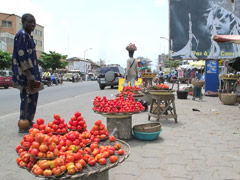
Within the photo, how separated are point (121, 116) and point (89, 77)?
190 ft

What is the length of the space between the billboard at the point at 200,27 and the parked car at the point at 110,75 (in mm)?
4506

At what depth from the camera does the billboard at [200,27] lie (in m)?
16.7

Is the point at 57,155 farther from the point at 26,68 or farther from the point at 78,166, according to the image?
the point at 26,68

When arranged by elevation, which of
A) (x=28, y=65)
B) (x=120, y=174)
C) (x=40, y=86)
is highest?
(x=28, y=65)

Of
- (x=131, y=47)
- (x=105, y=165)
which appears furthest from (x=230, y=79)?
(x=105, y=165)

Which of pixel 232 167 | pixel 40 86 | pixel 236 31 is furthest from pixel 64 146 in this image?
pixel 236 31

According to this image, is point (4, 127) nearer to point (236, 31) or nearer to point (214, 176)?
point (214, 176)

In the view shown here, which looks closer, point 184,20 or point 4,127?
point 4,127

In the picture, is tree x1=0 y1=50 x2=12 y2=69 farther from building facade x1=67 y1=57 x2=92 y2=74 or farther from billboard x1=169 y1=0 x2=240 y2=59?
building facade x1=67 y1=57 x2=92 y2=74

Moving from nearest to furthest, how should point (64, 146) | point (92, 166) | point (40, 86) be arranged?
point (92, 166) < point (64, 146) < point (40, 86)

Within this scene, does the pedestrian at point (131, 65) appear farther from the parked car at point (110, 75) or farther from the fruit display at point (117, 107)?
the parked car at point (110, 75)

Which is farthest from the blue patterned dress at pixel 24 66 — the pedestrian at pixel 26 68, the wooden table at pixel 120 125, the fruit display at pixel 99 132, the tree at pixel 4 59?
the tree at pixel 4 59

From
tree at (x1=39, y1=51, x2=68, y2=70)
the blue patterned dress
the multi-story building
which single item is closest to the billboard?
the blue patterned dress

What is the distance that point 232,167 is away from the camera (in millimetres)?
3334
